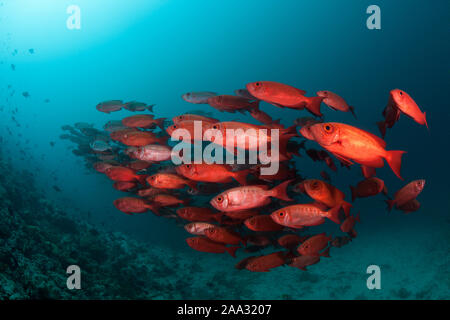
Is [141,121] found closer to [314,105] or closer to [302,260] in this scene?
[314,105]

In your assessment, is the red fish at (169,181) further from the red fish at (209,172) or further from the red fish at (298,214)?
the red fish at (298,214)

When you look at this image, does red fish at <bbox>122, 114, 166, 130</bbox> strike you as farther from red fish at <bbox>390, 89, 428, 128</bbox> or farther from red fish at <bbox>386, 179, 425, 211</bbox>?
red fish at <bbox>386, 179, 425, 211</bbox>

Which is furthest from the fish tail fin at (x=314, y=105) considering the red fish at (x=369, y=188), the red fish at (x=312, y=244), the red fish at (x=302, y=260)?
the red fish at (x=302, y=260)

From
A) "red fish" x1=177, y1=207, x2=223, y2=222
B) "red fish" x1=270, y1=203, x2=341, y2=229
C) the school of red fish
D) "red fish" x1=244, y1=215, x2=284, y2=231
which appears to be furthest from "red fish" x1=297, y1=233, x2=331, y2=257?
"red fish" x1=177, y1=207, x2=223, y2=222

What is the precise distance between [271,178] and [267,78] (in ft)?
290

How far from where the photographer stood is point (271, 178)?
383 centimetres

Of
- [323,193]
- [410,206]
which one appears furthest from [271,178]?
[410,206]

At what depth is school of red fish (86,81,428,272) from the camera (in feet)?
7.58

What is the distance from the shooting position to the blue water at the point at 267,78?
13.4 metres

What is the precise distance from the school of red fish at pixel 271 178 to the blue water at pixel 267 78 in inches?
268

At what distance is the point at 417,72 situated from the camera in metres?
61.4
